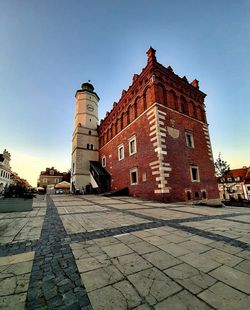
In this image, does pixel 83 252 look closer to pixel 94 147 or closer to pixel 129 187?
pixel 129 187

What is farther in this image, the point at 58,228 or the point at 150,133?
the point at 150,133

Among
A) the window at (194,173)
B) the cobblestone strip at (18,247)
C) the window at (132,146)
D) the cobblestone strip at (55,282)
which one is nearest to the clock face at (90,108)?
the window at (132,146)

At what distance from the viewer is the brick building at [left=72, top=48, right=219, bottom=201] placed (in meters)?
13.6

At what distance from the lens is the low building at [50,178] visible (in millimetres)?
58419

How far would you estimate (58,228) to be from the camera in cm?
462

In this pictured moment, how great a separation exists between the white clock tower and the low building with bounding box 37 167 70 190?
34311 millimetres

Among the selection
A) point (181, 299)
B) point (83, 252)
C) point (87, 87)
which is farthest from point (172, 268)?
point (87, 87)

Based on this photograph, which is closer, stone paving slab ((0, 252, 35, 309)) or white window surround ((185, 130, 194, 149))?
stone paving slab ((0, 252, 35, 309))

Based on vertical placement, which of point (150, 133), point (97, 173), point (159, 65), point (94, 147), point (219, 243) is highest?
point (159, 65)

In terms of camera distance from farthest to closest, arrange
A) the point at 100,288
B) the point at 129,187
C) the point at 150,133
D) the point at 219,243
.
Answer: the point at 129,187 < the point at 150,133 < the point at 219,243 < the point at 100,288

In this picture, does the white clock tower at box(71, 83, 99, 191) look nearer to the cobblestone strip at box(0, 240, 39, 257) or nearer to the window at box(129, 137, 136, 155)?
the window at box(129, 137, 136, 155)

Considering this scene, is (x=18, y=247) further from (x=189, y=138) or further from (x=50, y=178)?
(x=50, y=178)

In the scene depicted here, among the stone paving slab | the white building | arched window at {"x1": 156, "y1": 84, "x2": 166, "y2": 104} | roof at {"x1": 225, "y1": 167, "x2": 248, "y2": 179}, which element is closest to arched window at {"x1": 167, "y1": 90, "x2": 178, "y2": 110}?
arched window at {"x1": 156, "y1": 84, "x2": 166, "y2": 104}

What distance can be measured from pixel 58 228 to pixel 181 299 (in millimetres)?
3907
